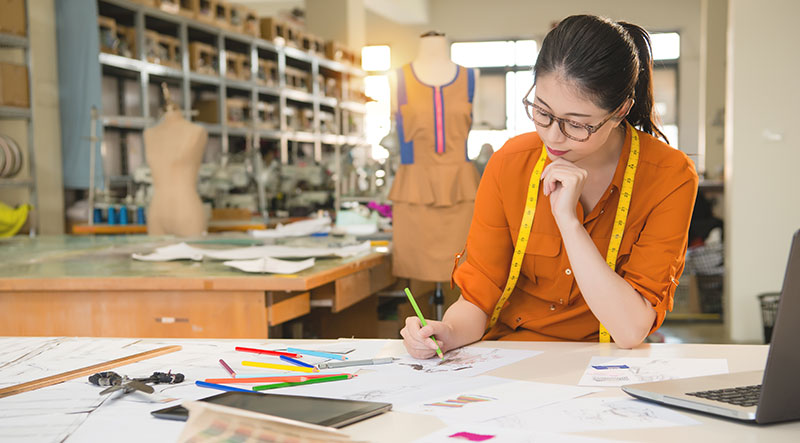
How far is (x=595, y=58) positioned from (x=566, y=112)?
0.11 m

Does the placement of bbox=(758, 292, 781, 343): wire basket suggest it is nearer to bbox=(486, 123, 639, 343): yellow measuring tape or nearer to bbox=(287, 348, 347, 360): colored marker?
bbox=(486, 123, 639, 343): yellow measuring tape

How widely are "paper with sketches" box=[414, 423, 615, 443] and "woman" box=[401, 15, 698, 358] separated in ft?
1.25

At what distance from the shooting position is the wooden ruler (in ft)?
3.74

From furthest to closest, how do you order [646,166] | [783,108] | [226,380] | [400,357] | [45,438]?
[783,108]
[646,166]
[400,357]
[226,380]
[45,438]

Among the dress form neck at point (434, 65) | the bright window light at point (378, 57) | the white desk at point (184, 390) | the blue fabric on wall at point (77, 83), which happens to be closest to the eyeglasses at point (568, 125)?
the white desk at point (184, 390)

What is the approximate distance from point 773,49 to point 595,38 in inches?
163

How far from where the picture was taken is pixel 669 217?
150 centimetres

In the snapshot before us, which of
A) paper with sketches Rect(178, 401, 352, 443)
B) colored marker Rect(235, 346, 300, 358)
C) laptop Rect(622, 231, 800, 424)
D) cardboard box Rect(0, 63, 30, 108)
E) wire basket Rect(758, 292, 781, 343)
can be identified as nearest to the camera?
paper with sketches Rect(178, 401, 352, 443)

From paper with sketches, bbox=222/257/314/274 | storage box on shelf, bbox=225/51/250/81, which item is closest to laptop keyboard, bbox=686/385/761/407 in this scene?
paper with sketches, bbox=222/257/314/274

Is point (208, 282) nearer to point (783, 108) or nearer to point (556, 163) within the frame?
point (556, 163)

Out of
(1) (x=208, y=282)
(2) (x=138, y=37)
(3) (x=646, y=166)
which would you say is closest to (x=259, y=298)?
(1) (x=208, y=282)

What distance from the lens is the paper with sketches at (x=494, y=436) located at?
881mm

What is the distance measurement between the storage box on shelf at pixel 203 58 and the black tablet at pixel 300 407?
5.64 m

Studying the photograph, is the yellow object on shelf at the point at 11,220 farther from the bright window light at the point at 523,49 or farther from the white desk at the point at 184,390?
the bright window light at the point at 523,49
